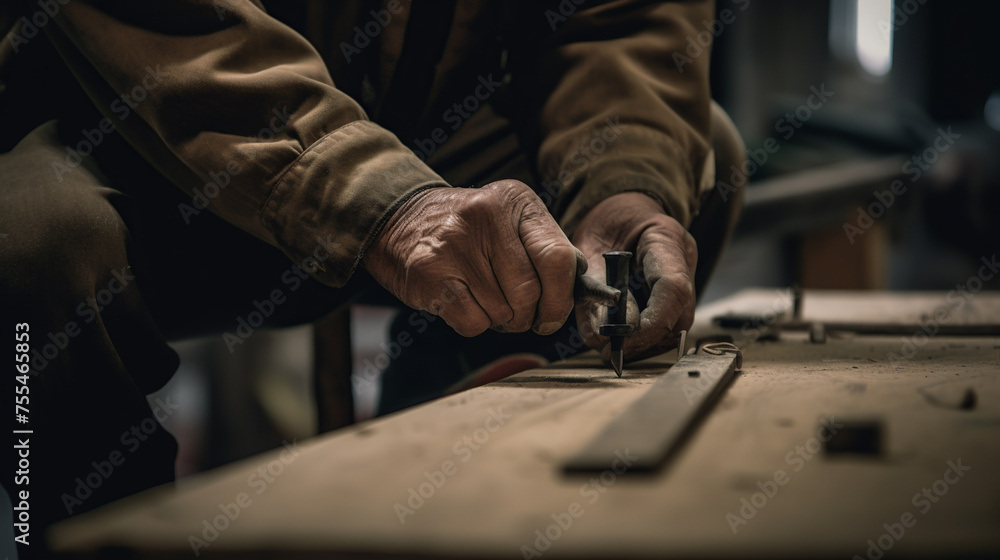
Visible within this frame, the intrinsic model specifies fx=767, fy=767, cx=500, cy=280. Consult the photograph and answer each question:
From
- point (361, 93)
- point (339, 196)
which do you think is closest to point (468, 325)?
point (339, 196)

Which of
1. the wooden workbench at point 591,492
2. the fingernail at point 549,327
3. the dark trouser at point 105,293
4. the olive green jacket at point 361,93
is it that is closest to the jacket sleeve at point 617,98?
the olive green jacket at point 361,93

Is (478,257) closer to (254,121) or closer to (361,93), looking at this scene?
(254,121)

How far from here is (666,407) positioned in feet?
2.50

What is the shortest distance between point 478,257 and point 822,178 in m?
3.37

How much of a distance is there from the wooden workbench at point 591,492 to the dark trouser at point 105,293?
547mm

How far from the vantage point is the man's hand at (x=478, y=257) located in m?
1.03

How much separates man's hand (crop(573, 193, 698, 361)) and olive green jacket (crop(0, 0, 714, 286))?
64mm

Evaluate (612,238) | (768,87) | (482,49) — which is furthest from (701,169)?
(768,87)

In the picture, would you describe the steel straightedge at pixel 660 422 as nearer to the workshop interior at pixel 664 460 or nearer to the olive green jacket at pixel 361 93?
the workshop interior at pixel 664 460

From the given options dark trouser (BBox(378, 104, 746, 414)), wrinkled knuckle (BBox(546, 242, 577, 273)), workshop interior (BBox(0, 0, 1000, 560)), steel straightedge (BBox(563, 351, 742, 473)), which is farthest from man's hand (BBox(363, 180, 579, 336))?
dark trouser (BBox(378, 104, 746, 414))

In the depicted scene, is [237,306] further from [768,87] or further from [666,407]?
[768,87]

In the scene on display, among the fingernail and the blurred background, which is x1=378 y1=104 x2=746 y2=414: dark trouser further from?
the fingernail

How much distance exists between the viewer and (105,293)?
114cm

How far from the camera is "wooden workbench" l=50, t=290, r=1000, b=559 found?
18.8 inches
